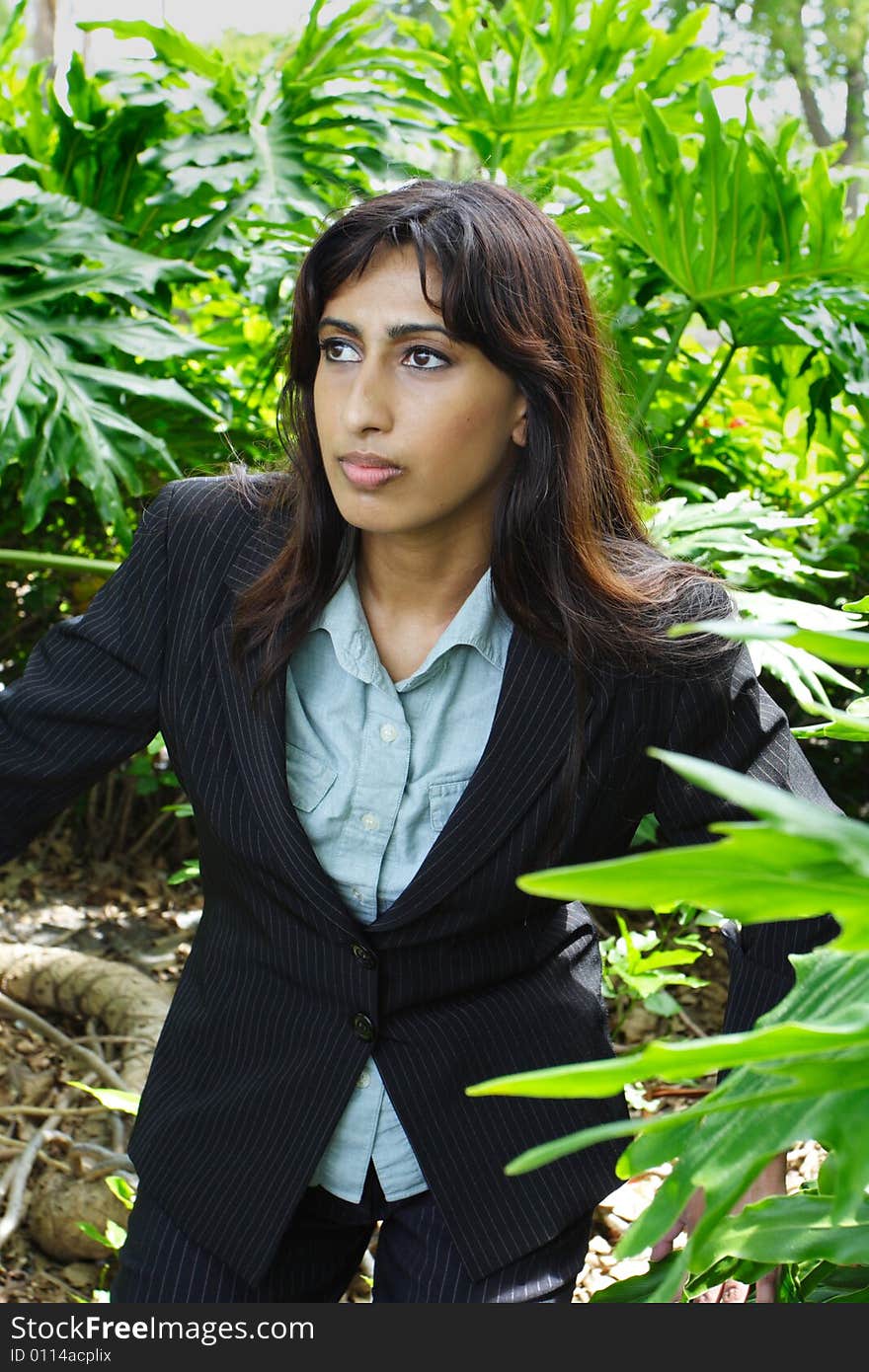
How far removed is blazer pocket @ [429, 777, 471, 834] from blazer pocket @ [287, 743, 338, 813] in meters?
0.11

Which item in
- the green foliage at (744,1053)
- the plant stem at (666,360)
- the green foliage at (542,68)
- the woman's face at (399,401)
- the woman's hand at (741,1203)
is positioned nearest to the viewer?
the green foliage at (744,1053)

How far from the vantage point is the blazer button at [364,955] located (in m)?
1.45

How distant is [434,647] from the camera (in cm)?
156

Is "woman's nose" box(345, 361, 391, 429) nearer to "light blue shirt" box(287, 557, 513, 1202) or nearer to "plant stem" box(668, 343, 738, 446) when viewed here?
"light blue shirt" box(287, 557, 513, 1202)

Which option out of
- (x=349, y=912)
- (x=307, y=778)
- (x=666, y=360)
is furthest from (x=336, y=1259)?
(x=666, y=360)

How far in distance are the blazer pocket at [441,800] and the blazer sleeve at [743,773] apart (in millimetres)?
220

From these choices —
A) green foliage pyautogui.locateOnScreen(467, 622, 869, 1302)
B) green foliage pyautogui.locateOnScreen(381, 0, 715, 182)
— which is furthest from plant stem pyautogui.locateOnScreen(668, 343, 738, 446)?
green foliage pyautogui.locateOnScreen(467, 622, 869, 1302)

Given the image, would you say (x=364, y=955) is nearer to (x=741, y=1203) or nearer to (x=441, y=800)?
(x=441, y=800)

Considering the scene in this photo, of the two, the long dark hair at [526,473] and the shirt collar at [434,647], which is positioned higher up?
the long dark hair at [526,473]

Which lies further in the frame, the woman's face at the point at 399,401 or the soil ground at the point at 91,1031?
the soil ground at the point at 91,1031

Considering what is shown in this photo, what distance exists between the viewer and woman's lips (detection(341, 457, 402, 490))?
1.44 metres

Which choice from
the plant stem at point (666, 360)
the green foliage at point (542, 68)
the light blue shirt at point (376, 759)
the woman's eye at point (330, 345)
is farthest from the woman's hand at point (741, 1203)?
the green foliage at point (542, 68)

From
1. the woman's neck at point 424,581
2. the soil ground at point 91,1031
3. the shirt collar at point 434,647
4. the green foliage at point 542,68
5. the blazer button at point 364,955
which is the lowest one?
the soil ground at point 91,1031

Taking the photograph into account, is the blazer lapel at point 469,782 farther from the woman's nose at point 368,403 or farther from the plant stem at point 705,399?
the plant stem at point 705,399
